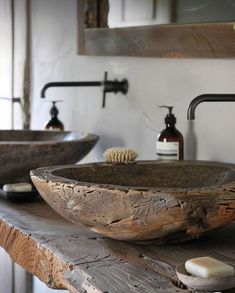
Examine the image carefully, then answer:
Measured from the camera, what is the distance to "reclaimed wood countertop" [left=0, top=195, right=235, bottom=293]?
987 mm

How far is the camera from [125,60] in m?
1.87

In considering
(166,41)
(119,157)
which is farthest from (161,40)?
(119,157)

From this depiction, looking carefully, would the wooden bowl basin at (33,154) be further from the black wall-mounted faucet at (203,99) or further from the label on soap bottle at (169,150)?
the black wall-mounted faucet at (203,99)

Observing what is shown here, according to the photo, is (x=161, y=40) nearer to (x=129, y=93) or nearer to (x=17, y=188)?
(x=129, y=93)

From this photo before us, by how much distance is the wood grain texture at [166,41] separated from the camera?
4.78 feet

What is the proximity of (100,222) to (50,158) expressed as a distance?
0.49 meters

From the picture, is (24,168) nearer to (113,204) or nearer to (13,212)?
(13,212)

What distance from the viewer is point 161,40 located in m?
1.65

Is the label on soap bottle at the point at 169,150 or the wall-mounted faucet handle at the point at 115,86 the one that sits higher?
the wall-mounted faucet handle at the point at 115,86

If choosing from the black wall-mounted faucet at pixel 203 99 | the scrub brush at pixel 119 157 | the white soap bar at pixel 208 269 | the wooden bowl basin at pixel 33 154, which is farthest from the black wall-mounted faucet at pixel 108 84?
the white soap bar at pixel 208 269

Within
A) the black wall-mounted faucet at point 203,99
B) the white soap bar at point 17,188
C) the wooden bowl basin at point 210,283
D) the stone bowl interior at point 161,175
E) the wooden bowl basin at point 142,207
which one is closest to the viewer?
the wooden bowl basin at point 210,283

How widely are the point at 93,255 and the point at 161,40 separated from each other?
0.70m

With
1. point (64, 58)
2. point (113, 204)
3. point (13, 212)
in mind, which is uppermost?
point (64, 58)

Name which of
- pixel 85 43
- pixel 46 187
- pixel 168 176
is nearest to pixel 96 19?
pixel 85 43
